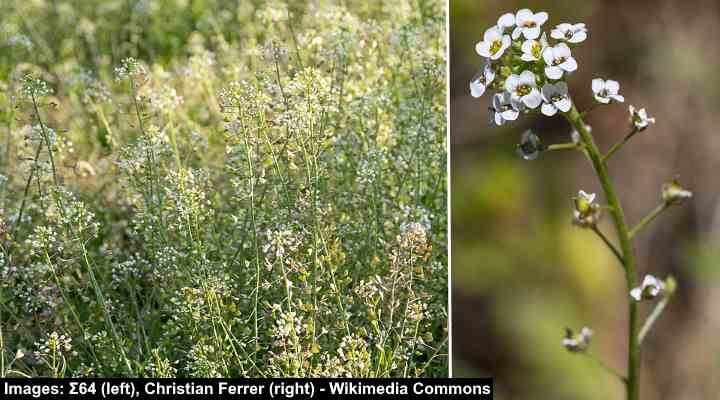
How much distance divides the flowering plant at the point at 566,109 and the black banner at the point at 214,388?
3.09 feet

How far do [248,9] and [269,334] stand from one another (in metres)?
2.10

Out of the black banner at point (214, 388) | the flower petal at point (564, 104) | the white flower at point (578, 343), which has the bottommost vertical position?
the black banner at point (214, 388)

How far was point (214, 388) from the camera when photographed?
236 cm

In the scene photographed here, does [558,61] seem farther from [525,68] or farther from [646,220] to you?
[646,220]

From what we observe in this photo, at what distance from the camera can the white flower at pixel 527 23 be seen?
5.09ft

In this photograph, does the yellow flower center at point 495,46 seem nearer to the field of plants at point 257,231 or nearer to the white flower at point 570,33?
the white flower at point 570,33

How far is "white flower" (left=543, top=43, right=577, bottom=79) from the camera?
1.50 metres

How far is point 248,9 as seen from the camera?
397 centimetres

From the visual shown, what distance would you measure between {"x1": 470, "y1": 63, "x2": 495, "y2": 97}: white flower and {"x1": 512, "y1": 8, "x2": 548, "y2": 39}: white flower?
0.26ft

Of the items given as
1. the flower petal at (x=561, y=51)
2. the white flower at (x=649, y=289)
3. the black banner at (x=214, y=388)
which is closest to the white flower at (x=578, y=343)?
the white flower at (x=649, y=289)

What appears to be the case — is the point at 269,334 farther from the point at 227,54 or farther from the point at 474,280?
the point at 227,54

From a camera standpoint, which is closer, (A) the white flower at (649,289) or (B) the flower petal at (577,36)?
(A) the white flower at (649,289)

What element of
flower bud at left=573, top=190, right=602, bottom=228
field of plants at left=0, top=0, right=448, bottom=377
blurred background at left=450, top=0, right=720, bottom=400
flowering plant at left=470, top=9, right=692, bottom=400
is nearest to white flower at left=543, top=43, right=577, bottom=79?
flowering plant at left=470, top=9, right=692, bottom=400

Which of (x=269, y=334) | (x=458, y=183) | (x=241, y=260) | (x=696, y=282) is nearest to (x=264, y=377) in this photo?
(x=269, y=334)
